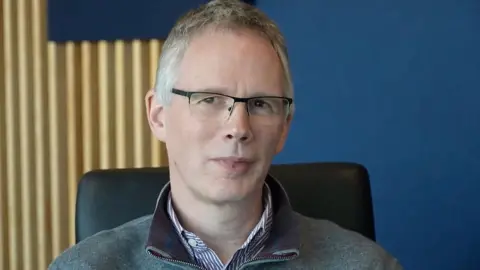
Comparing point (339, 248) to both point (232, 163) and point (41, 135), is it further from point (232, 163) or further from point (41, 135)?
point (41, 135)

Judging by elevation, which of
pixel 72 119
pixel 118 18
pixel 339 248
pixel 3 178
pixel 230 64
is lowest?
pixel 3 178

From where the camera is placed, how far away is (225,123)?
111 cm

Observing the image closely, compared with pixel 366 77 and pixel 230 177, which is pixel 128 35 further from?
pixel 230 177

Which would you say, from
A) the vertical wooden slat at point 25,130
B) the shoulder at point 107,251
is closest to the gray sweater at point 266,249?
the shoulder at point 107,251

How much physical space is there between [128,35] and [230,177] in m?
1.15

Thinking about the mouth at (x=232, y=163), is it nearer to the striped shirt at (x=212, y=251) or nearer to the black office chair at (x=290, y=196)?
the striped shirt at (x=212, y=251)

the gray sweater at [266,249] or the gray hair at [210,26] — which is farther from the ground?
the gray hair at [210,26]

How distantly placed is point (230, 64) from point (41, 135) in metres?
1.39

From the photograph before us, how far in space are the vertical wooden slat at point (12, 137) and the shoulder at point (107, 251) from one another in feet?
4.04

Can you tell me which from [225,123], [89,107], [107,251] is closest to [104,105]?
[89,107]

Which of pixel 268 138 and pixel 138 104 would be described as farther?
pixel 138 104

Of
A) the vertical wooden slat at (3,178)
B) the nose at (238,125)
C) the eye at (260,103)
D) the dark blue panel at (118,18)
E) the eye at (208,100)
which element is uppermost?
the dark blue panel at (118,18)

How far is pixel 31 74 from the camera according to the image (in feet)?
7.63

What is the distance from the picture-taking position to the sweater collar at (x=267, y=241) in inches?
45.9
